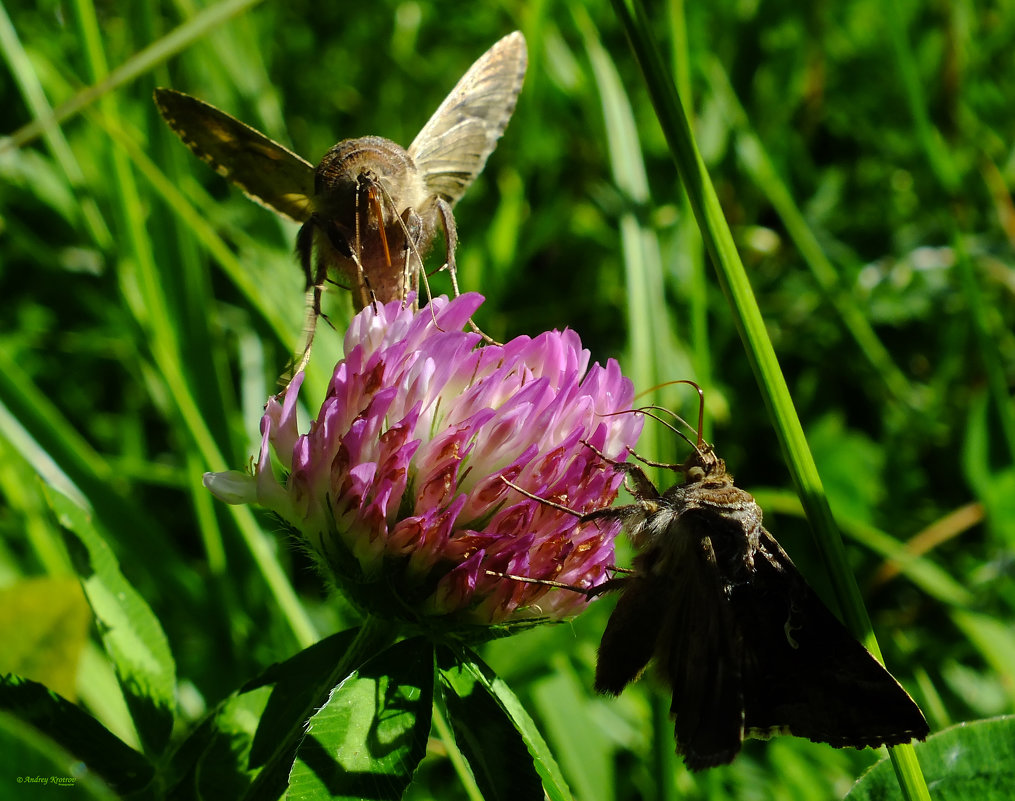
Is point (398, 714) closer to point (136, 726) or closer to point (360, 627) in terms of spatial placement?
point (360, 627)

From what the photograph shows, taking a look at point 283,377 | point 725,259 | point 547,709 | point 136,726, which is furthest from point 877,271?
point 136,726

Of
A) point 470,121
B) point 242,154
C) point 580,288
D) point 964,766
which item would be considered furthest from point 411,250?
point 580,288

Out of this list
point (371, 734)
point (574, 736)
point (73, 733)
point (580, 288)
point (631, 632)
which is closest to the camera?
point (371, 734)

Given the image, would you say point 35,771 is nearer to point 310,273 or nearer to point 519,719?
point 519,719

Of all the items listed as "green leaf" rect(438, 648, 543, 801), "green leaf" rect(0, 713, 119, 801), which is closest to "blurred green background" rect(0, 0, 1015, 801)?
"green leaf" rect(438, 648, 543, 801)

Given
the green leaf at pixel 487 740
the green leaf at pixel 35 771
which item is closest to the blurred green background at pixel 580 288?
the green leaf at pixel 487 740

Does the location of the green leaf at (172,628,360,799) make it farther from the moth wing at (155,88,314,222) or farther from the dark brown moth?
the moth wing at (155,88,314,222)
